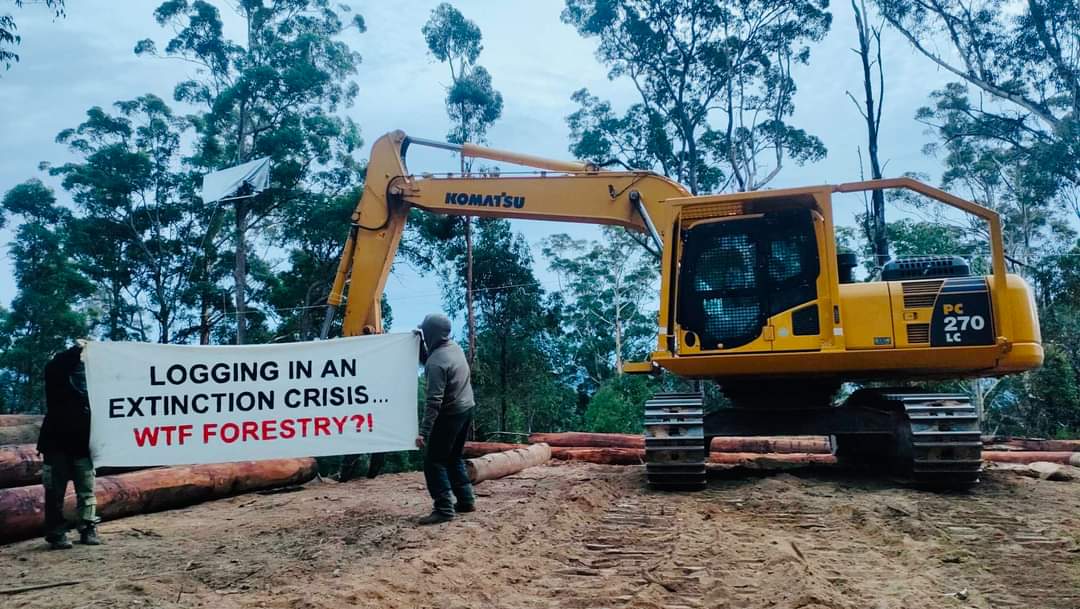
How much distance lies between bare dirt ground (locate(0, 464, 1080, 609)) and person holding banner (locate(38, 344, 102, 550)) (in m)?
0.26

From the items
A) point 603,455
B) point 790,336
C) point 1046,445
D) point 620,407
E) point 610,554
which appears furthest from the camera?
point 620,407

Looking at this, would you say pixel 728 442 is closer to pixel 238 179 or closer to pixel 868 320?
pixel 868 320

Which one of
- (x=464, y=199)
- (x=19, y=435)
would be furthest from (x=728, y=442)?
(x=19, y=435)

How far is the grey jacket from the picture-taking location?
5871 millimetres

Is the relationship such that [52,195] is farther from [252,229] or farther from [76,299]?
[252,229]

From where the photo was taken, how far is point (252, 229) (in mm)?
25672

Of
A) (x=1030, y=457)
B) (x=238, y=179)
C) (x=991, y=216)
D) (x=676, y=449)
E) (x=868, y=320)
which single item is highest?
(x=238, y=179)

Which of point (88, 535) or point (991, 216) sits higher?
point (991, 216)

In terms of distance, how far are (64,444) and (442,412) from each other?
2.92 m

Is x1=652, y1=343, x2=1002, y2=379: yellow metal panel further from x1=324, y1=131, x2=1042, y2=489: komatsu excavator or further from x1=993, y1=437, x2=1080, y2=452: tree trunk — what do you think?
x1=993, y1=437, x2=1080, y2=452: tree trunk

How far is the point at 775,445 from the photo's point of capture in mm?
12984

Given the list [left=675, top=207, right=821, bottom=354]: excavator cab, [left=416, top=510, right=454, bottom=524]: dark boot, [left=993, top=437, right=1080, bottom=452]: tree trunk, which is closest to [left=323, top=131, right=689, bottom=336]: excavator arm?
[left=675, top=207, right=821, bottom=354]: excavator cab

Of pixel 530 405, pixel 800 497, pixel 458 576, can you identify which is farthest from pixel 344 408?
pixel 530 405

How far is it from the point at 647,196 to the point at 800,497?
166 inches
